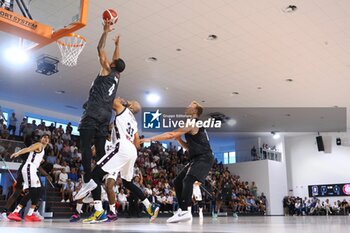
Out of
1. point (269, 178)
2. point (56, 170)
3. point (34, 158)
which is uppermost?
point (269, 178)

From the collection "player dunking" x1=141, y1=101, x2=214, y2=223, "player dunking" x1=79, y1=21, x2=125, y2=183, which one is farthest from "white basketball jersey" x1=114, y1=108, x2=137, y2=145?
"player dunking" x1=141, y1=101, x2=214, y2=223

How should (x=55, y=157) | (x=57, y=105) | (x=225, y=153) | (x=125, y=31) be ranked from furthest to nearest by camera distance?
1. (x=225, y=153)
2. (x=57, y=105)
3. (x=55, y=157)
4. (x=125, y=31)

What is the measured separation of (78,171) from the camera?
14617mm

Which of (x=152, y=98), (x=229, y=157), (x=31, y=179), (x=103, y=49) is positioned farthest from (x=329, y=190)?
(x=103, y=49)

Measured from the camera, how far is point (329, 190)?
78.9ft

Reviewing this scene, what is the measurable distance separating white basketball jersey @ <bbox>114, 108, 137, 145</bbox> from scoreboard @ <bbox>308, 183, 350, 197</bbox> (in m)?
21.9

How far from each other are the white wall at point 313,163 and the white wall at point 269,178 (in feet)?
3.02

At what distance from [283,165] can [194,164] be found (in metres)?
21.6

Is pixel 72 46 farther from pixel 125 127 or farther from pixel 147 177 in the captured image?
pixel 147 177

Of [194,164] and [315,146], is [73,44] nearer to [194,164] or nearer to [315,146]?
[194,164]

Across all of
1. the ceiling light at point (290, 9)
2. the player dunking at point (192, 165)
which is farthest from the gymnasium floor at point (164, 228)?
the ceiling light at point (290, 9)

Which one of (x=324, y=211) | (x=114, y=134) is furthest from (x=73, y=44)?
(x=324, y=211)

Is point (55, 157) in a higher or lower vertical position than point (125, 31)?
lower

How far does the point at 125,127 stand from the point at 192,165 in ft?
3.79
